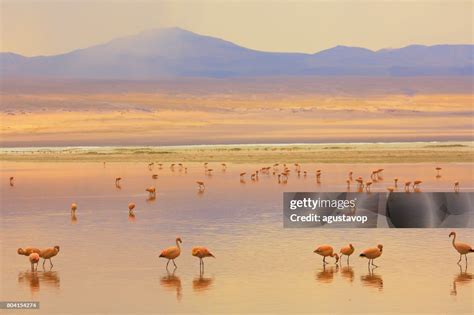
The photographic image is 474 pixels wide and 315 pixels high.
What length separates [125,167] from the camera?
4391 centimetres

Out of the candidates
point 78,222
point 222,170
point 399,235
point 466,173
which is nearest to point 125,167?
point 222,170

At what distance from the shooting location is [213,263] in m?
14.6

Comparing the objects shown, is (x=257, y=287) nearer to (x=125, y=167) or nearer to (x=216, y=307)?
(x=216, y=307)

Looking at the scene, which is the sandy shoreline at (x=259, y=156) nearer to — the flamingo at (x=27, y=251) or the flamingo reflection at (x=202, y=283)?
the flamingo at (x=27, y=251)

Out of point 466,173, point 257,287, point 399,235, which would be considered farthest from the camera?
point 466,173

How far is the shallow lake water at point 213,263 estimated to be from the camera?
39.7 ft

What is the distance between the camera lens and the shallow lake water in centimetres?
1209

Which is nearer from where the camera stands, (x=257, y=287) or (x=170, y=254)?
(x=257, y=287)

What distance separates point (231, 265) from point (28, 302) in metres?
3.73

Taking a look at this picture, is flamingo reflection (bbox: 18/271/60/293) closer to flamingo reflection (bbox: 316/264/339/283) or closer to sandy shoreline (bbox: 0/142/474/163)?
flamingo reflection (bbox: 316/264/339/283)

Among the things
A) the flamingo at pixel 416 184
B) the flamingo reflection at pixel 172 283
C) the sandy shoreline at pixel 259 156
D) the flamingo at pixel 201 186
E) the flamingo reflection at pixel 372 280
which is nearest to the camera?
the flamingo reflection at pixel 172 283

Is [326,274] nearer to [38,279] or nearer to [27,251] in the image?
→ [38,279]

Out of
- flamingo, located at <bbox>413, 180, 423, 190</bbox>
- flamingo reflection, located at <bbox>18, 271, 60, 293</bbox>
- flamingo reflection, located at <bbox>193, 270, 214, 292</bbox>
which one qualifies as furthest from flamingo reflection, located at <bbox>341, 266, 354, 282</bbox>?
flamingo, located at <bbox>413, 180, 423, 190</bbox>

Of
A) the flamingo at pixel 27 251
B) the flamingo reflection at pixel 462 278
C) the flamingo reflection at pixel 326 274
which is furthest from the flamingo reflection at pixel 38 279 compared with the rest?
the flamingo reflection at pixel 462 278
